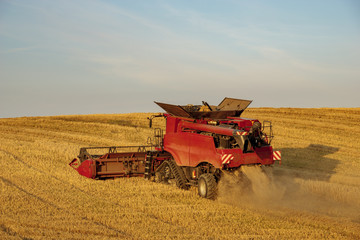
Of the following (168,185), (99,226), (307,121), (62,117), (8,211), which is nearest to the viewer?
(99,226)

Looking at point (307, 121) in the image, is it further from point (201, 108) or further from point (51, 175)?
point (51, 175)

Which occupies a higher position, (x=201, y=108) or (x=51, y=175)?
(x=201, y=108)

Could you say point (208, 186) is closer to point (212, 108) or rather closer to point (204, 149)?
point (204, 149)

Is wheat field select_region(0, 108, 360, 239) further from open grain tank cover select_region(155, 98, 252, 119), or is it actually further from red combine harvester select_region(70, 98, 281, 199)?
open grain tank cover select_region(155, 98, 252, 119)

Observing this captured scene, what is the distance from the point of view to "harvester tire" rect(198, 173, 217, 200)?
453 inches

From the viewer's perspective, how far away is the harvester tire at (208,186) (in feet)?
37.8

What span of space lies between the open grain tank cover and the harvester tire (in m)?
1.90

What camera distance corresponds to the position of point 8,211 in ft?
32.8

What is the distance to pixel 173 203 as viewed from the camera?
439 inches

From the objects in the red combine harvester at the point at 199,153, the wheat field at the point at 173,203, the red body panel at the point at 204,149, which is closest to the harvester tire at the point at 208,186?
the red combine harvester at the point at 199,153

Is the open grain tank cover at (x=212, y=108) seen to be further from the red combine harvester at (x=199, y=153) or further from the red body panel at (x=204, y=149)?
the red body panel at (x=204, y=149)

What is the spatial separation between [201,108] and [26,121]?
20588 millimetres

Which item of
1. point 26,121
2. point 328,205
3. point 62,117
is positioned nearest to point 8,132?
point 26,121

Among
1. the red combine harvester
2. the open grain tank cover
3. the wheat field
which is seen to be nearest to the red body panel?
the red combine harvester
